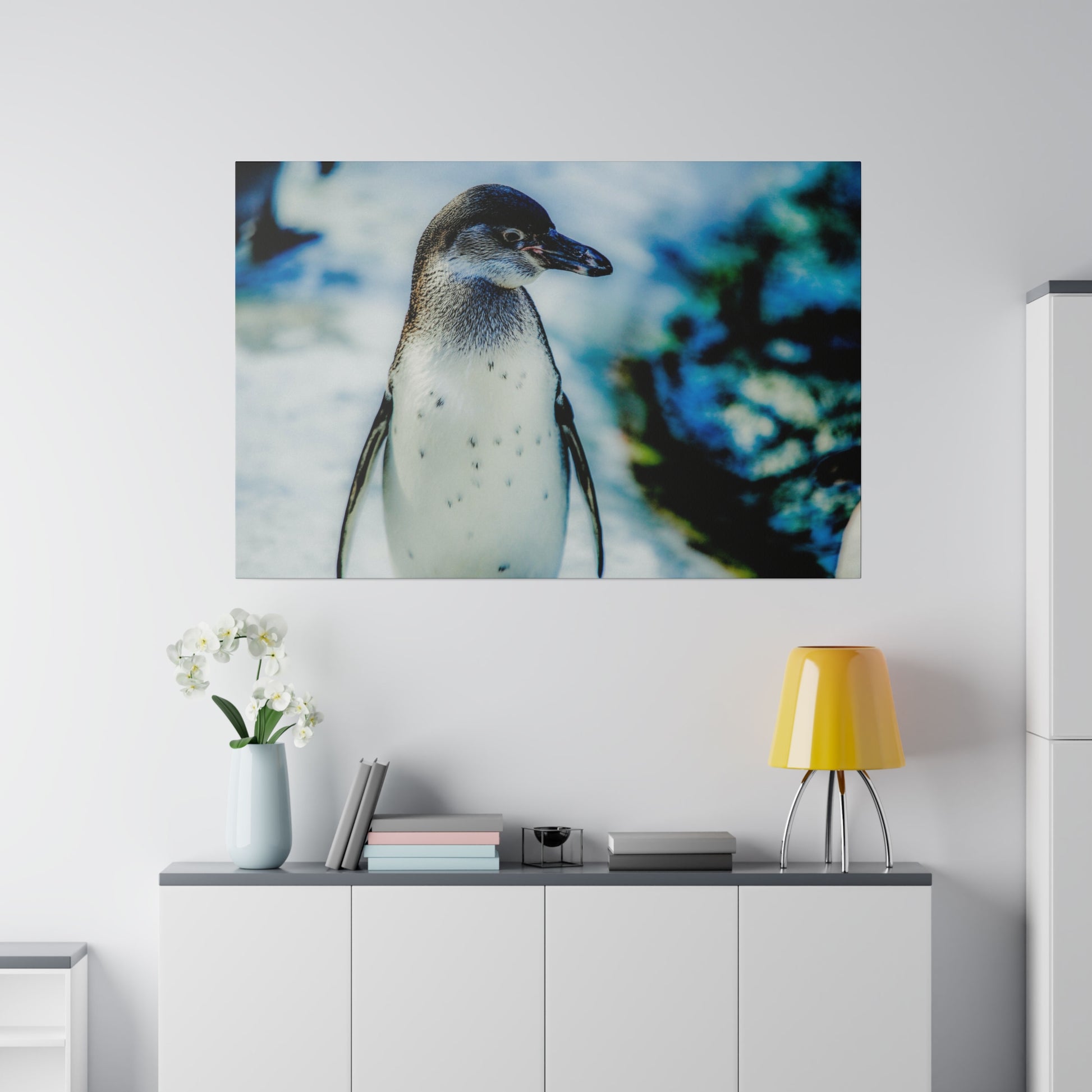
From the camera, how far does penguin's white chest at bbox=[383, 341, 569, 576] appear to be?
222 cm

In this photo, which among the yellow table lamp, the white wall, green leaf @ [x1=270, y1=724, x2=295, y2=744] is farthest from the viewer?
the white wall

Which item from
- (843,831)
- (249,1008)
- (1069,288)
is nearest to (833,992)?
(843,831)

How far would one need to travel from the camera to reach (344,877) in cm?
204

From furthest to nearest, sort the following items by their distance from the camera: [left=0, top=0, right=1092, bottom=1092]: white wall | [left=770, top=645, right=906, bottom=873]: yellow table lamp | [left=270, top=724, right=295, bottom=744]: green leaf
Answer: [left=0, top=0, right=1092, bottom=1092]: white wall, [left=270, top=724, right=295, bottom=744]: green leaf, [left=770, top=645, right=906, bottom=873]: yellow table lamp

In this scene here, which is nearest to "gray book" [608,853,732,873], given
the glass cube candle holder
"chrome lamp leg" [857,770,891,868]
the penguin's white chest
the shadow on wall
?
the glass cube candle holder

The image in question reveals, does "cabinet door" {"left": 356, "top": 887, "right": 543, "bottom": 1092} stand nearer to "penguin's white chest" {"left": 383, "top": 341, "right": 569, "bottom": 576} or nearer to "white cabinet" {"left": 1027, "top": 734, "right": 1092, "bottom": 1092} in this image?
"penguin's white chest" {"left": 383, "top": 341, "right": 569, "bottom": 576}

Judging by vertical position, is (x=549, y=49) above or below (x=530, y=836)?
above

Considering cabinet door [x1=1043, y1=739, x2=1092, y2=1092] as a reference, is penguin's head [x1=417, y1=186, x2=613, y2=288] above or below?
above

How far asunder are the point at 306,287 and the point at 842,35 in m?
1.31

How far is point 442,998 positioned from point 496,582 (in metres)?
0.85

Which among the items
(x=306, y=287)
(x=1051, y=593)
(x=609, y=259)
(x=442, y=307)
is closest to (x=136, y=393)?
(x=306, y=287)

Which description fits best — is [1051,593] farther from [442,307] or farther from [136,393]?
[136,393]

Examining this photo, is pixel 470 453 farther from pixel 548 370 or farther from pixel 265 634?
pixel 265 634

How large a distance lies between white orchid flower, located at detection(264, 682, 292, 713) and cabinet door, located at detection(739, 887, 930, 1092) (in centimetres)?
101
